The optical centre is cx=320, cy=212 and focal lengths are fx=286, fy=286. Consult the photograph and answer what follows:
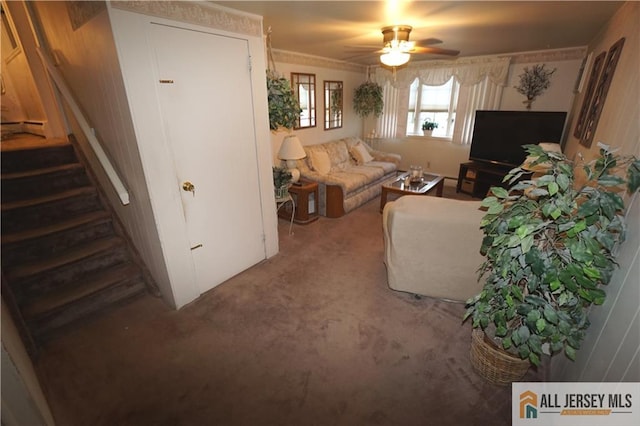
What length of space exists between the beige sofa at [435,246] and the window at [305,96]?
2811 mm

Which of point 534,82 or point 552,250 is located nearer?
point 552,250

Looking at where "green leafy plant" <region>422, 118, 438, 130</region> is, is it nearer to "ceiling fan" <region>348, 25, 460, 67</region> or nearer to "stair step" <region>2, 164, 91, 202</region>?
"ceiling fan" <region>348, 25, 460, 67</region>

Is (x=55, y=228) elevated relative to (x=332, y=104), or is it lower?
lower

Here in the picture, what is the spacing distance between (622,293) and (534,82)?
14.5ft

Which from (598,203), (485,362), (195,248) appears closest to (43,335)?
(195,248)

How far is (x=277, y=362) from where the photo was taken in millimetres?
1856

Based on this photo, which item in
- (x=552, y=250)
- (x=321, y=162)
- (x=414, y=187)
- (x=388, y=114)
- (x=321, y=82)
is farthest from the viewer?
(x=388, y=114)

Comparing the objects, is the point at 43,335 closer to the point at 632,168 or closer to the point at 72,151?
the point at 72,151

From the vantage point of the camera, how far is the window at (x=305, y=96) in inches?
174

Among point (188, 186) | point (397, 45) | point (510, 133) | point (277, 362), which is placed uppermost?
point (397, 45)

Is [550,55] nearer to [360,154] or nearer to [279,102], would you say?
[360,154]

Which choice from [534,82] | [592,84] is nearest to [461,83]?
[534,82]

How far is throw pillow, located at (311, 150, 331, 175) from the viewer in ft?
14.4

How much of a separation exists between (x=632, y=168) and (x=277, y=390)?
6.47 ft
